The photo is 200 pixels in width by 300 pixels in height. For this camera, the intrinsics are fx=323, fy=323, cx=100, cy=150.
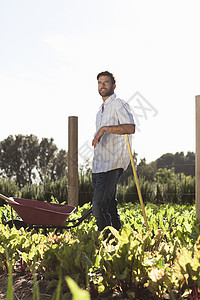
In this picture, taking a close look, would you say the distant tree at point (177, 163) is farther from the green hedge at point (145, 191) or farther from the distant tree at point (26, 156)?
the distant tree at point (26, 156)

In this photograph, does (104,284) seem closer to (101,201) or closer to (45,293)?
(45,293)

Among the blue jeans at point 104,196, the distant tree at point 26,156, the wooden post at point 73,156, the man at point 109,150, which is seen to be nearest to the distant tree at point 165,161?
the wooden post at point 73,156

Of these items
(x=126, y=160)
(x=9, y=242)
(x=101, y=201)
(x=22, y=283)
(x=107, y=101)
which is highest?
(x=107, y=101)

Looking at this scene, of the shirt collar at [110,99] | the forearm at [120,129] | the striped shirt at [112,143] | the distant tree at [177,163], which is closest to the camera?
the forearm at [120,129]

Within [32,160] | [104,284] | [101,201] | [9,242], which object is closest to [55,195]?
[101,201]

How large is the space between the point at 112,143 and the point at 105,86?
1.94 feet

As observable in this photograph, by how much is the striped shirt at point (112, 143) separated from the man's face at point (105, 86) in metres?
0.06

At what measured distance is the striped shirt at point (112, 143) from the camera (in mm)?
3109

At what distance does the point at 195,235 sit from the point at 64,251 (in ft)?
3.00

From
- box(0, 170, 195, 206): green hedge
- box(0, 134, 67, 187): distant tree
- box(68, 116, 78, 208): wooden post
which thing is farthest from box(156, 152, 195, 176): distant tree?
box(0, 134, 67, 187): distant tree

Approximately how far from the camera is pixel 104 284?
1.65 m

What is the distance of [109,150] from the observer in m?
3.17

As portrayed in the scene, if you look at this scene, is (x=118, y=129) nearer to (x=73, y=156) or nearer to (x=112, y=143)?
(x=112, y=143)

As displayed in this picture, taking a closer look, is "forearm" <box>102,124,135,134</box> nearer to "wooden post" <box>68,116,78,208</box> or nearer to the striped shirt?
the striped shirt
